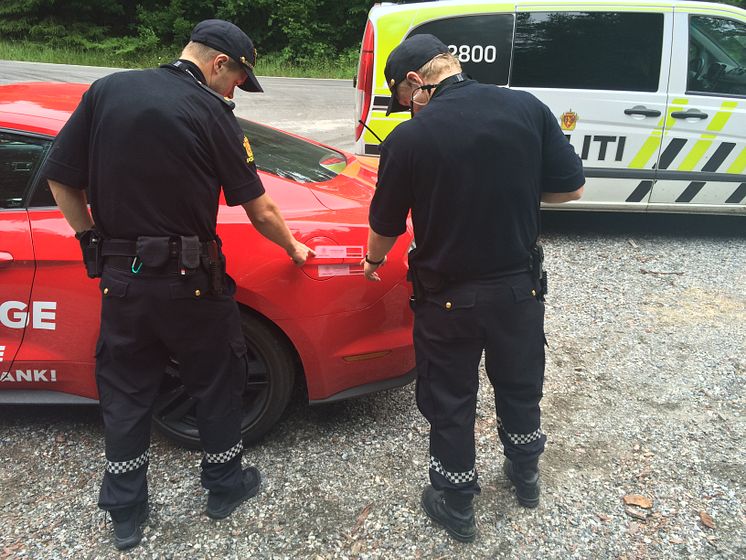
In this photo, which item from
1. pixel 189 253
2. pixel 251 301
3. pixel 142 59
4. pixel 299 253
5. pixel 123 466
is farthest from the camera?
pixel 142 59

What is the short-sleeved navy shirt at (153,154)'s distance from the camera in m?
1.97

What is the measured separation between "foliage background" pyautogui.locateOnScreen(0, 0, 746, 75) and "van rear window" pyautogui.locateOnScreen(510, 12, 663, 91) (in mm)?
18345

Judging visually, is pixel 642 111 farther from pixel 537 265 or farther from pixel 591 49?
pixel 537 265

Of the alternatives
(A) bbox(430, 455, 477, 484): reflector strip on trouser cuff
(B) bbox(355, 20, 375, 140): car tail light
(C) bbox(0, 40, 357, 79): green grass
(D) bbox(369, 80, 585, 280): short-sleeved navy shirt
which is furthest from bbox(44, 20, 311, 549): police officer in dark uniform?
(C) bbox(0, 40, 357, 79): green grass

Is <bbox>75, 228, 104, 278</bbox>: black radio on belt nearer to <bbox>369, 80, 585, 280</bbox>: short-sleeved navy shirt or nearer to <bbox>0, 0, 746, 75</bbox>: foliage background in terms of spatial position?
<bbox>369, 80, 585, 280</bbox>: short-sleeved navy shirt

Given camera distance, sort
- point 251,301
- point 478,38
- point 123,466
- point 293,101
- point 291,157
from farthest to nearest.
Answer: point 293,101 → point 478,38 → point 291,157 → point 251,301 → point 123,466

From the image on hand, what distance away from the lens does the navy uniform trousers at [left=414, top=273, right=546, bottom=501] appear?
85.4 inches

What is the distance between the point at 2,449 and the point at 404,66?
7.85 feet

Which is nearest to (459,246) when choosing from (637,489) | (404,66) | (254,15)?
(404,66)

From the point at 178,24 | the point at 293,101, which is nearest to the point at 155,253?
the point at 293,101

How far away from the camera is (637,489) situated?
2607mm

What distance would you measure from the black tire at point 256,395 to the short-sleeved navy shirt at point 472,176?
742mm

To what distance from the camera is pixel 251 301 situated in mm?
2479

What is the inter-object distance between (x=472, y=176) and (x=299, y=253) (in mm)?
735
